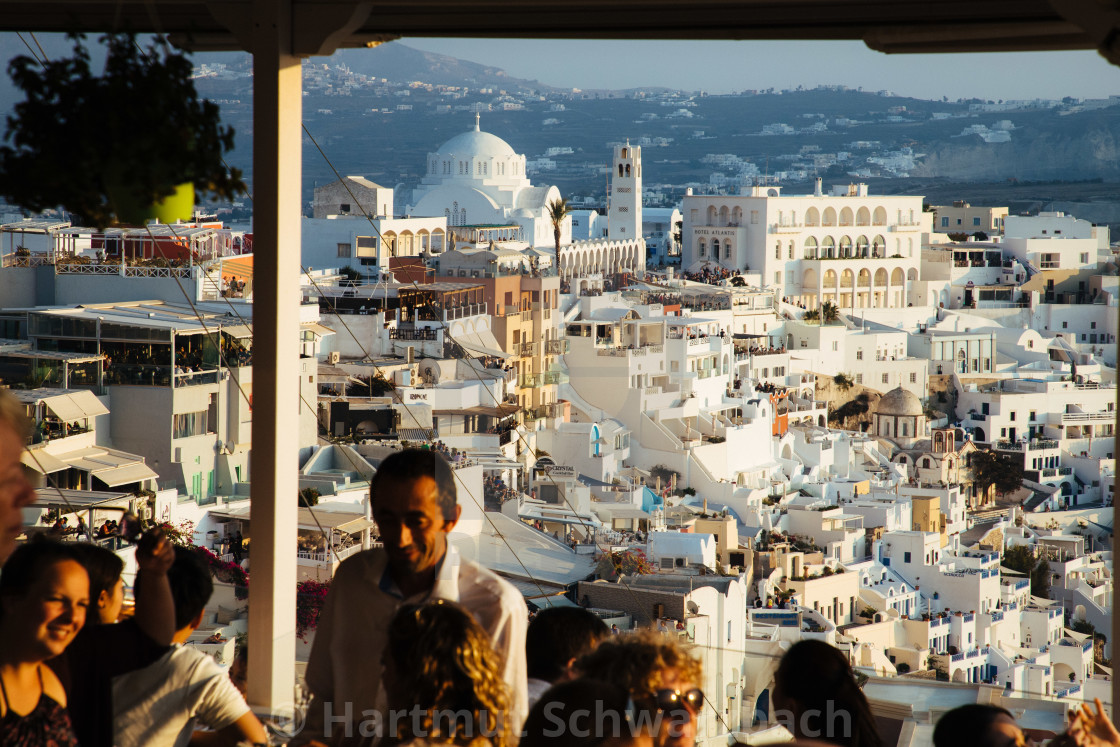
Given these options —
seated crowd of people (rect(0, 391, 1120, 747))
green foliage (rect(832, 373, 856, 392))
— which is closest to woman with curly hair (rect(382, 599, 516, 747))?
seated crowd of people (rect(0, 391, 1120, 747))

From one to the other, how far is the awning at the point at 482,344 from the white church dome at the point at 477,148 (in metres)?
23.5

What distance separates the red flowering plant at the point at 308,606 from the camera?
26.9ft

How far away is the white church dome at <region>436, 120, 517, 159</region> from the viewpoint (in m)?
45.7

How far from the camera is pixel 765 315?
31188 millimetres

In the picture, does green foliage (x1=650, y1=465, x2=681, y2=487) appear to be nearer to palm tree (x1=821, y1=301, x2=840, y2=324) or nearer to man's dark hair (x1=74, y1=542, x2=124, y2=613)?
palm tree (x1=821, y1=301, x2=840, y2=324)

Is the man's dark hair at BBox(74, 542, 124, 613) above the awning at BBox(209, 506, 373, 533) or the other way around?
above

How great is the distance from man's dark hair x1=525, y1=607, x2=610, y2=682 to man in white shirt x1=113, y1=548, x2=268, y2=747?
349mm

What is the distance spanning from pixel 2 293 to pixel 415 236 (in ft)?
61.0

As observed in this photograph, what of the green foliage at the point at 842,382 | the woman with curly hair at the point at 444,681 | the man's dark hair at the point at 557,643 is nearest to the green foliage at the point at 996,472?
the green foliage at the point at 842,382

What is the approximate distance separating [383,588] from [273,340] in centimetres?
51

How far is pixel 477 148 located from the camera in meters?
45.9

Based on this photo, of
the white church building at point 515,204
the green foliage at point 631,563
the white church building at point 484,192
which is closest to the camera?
the green foliage at point 631,563

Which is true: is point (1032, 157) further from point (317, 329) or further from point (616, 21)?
point (616, 21)

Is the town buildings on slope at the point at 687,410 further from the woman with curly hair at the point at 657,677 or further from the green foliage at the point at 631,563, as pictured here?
the woman with curly hair at the point at 657,677
